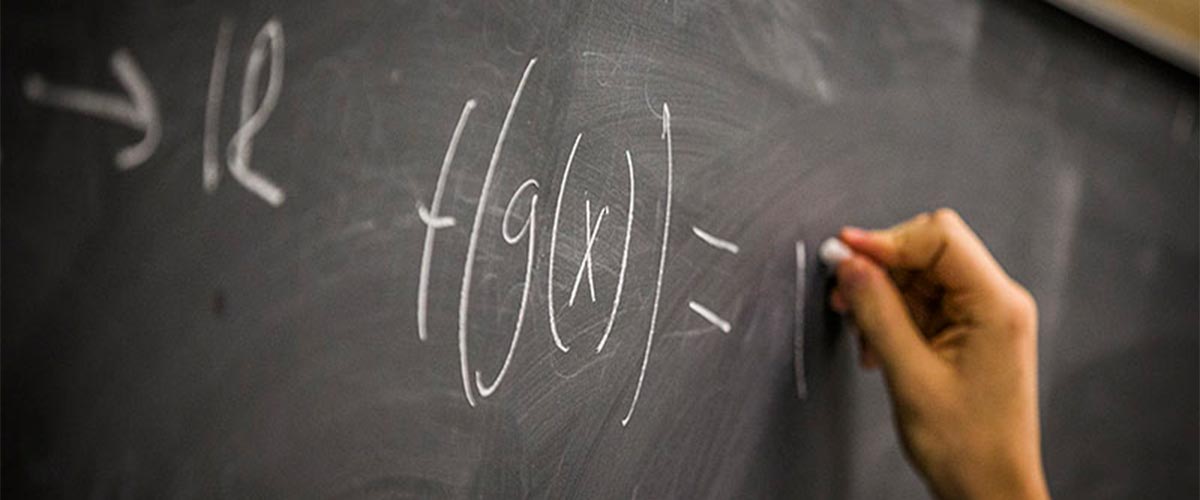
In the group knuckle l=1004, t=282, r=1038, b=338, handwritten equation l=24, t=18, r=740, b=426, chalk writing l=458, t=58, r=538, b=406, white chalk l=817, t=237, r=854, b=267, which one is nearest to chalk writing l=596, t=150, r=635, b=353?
handwritten equation l=24, t=18, r=740, b=426

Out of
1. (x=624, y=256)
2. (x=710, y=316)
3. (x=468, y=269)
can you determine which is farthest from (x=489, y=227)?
(x=710, y=316)

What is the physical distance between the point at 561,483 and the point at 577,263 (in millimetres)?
113

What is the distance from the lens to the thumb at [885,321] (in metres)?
1.10

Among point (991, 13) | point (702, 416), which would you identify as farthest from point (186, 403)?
point (991, 13)

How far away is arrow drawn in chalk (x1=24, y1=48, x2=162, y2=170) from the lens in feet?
1.67

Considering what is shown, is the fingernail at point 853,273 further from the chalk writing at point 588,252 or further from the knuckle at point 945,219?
the chalk writing at point 588,252

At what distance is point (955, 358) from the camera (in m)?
1.14

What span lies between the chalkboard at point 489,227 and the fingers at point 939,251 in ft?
0.09

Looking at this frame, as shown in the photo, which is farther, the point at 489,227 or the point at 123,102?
the point at 489,227

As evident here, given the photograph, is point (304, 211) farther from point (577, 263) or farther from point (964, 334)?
point (964, 334)

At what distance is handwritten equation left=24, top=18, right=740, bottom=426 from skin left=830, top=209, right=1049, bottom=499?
16 centimetres

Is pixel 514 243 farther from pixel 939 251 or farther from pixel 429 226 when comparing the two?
pixel 939 251

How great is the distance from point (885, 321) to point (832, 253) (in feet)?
0.20

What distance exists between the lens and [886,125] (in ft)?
3.83
